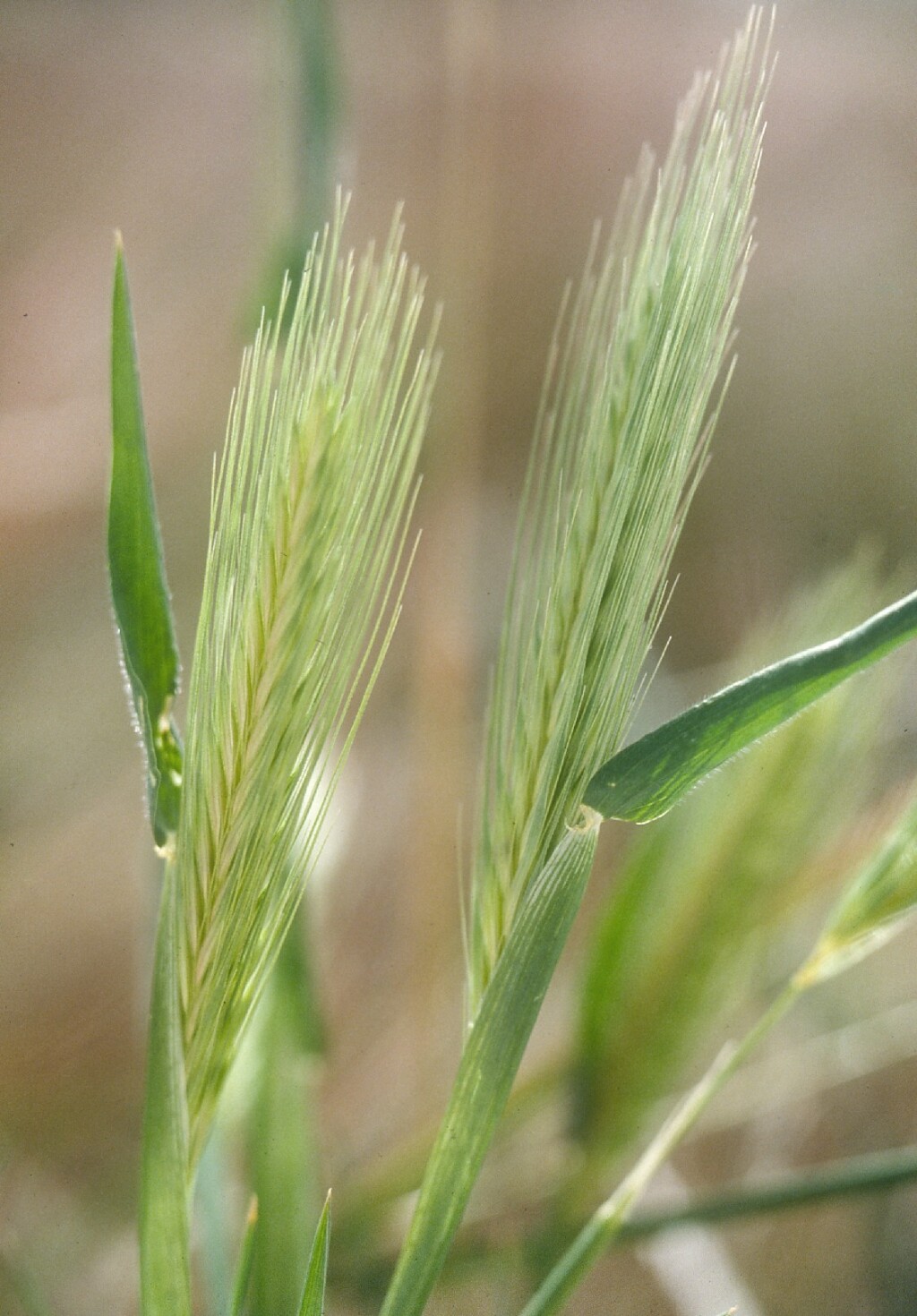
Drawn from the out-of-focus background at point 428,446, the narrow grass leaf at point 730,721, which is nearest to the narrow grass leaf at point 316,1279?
the narrow grass leaf at point 730,721

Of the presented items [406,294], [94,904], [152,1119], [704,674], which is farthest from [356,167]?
[152,1119]

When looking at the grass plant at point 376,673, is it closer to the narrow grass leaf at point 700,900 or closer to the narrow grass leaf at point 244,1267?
the narrow grass leaf at point 244,1267

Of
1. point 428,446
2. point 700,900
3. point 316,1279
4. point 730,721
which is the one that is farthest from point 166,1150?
point 428,446

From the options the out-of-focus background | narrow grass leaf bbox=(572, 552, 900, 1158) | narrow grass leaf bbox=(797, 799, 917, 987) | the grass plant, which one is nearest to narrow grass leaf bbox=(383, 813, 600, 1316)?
the grass plant

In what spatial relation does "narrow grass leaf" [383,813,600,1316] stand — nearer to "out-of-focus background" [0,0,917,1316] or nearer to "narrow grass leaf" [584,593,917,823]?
"narrow grass leaf" [584,593,917,823]

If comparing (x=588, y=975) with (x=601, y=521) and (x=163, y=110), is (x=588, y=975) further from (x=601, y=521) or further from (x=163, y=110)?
(x=163, y=110)

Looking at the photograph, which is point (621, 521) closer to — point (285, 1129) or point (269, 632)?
point (269, 632)
